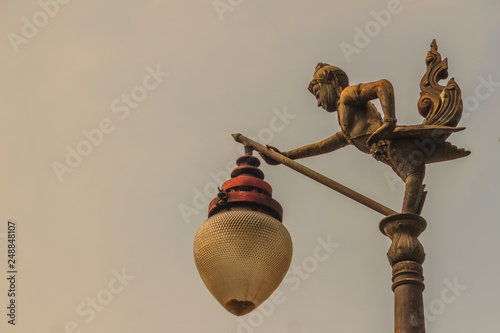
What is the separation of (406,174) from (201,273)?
73.8 inches

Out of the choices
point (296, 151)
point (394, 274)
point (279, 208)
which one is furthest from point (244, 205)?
point (394, 274)

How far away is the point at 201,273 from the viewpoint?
7.24 m

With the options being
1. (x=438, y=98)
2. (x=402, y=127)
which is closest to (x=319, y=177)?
(x=402, y=127)

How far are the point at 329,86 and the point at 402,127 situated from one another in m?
0.99

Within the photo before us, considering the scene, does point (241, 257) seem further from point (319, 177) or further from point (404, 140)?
point (404, 140)

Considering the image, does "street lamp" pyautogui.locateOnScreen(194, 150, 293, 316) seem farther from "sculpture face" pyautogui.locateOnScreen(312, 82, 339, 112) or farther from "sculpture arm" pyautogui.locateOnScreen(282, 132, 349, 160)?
"sculpture face" pyautogui.locateOnScreen(312, 82, 339, 112)

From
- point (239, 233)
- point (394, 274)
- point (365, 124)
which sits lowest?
point (394, 274)

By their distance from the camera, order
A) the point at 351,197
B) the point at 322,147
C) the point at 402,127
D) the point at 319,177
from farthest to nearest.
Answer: the point at 322,147 → the point at 319,177 → the point at 402,127 → the point at 351,197

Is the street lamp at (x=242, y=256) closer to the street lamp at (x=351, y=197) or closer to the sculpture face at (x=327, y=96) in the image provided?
the street lamp at (x=351, y=197)

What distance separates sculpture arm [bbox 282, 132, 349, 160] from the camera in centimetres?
782

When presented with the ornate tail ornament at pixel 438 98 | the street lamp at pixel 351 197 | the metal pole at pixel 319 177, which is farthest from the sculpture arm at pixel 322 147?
the ornate tail ornament at pixel 438 98

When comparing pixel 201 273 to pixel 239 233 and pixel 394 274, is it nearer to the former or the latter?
pixel 239 233

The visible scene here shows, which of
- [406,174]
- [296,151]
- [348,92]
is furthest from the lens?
[296,151]

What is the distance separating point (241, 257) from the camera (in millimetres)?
7004
